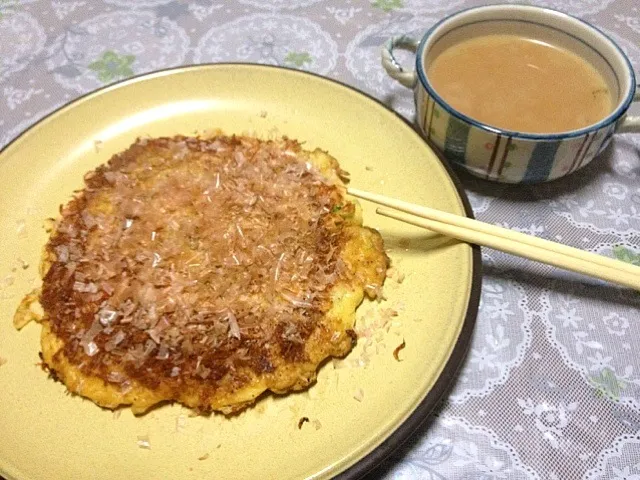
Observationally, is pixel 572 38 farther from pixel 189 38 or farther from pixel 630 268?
pixel 189 38

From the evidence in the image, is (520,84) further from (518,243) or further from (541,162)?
(518,243)

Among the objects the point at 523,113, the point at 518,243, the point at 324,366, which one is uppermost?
the point at 523,113

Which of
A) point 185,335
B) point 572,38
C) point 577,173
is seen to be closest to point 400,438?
point 185,335

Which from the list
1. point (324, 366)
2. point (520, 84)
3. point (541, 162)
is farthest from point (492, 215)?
point (324, 366)

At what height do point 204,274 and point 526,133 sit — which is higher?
point 526,133

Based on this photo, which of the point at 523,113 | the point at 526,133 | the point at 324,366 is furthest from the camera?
the point at 523,113
